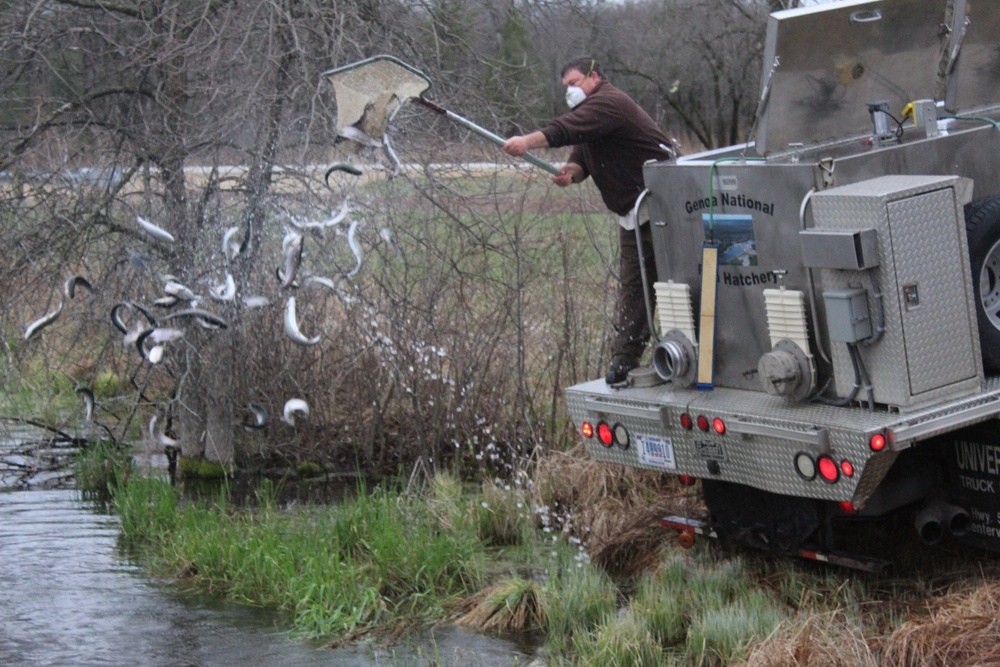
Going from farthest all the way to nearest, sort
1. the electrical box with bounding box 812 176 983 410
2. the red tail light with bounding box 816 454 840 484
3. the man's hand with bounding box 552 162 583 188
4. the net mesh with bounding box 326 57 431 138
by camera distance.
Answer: the man's hand with bounding box 552 162 583 188, the net mesh with bounding box 326 57 431 138, the red tail light with bounding box 816 454 840 484, the electrical box with bounding box 812 176 983 410

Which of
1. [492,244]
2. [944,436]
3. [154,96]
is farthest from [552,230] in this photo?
[944,436]

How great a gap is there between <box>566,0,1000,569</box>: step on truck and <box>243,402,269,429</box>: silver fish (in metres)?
2.53

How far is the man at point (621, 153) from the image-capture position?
652 cm

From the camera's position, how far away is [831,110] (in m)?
6.36

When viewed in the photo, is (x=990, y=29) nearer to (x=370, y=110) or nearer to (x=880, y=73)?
(x=880, y=73)

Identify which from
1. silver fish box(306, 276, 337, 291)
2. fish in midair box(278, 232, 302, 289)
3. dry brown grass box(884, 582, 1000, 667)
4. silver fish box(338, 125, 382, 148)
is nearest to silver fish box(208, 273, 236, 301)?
fish in midair box(278, 232, 302, 289)

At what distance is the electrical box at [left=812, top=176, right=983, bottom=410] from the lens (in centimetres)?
502

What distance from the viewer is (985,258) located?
545 cm

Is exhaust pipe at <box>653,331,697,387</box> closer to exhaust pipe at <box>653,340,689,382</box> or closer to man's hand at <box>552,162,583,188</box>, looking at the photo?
exhaust pipe at <box>653,340,689,382</box>

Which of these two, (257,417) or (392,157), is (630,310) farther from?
(257,417)

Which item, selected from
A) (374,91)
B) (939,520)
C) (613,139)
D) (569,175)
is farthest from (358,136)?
(939,520)

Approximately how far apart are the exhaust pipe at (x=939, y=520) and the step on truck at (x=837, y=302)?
0.03ft

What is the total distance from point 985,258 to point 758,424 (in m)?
1.19

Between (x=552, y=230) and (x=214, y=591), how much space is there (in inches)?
155
